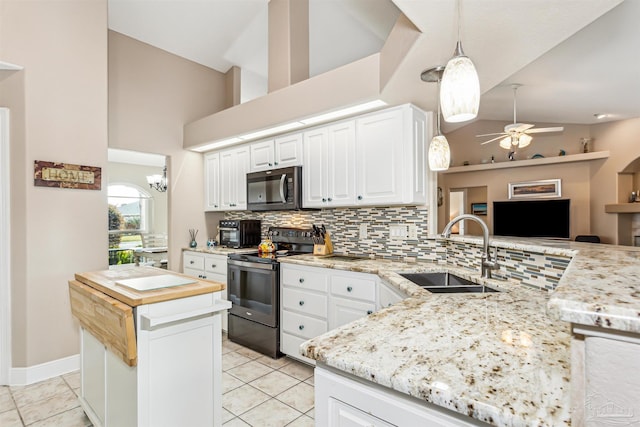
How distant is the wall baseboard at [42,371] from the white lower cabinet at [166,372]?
1224mm

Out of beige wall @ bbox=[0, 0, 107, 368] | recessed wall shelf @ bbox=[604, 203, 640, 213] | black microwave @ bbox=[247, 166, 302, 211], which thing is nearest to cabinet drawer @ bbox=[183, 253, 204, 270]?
black microwave @ bbox=[247, 166, 302, 211]

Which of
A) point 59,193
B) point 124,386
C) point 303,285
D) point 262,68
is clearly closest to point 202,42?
point 262,68

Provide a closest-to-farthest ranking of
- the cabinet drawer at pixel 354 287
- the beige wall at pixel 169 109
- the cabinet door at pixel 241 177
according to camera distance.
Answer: the cabinet drawer at pixel 354 287
the beige wall at pixel 169 109
the cabinet door at pixel 241 177

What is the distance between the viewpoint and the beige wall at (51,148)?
8.92 ft

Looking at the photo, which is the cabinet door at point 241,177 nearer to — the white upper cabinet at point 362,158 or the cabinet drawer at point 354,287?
the white upper cabinet at point 362,158

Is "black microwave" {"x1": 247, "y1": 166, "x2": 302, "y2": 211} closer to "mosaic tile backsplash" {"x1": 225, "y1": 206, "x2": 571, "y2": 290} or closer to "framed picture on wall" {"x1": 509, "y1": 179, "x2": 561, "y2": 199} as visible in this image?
"mosaic tile backsplash" {"x1": 225, "y1": 206, "x2": 571, "y2": 290}

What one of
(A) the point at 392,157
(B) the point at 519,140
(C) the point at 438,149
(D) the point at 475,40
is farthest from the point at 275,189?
(B) the point at 519,140

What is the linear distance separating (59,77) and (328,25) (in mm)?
2830

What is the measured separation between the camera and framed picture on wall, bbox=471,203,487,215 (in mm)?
8305

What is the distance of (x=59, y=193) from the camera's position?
9.48ft

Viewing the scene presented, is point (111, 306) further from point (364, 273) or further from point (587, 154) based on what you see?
point (587, 154)

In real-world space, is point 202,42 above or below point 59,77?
above

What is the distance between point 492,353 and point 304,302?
7.14 ft

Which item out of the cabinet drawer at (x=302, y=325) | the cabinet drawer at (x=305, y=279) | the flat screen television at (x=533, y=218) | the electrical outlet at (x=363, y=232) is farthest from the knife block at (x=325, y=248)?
the flat screen television at (x=533, y=218)
